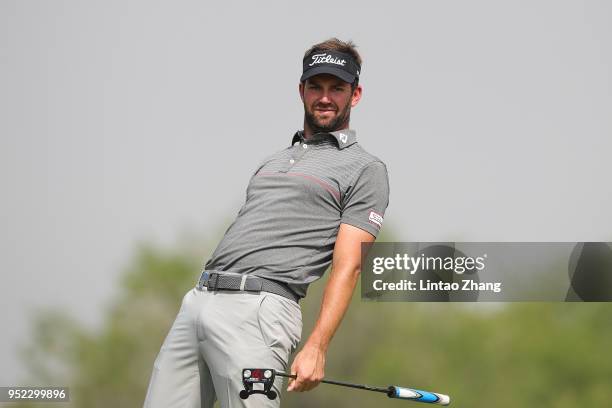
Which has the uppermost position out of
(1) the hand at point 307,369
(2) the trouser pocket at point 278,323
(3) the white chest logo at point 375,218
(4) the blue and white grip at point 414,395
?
(3) the white chest logo at point 375,218

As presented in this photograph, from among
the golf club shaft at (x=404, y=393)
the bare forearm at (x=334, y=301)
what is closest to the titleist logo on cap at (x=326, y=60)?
the bare forearm at (x=334, y=301)

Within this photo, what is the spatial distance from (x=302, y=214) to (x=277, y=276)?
0.98 feet

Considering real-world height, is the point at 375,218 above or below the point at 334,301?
above

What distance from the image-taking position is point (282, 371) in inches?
169

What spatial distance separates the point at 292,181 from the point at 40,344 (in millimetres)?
26091

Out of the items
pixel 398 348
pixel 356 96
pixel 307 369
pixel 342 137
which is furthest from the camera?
pixel 398 348

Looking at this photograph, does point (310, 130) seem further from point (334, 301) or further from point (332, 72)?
point (334, 301)

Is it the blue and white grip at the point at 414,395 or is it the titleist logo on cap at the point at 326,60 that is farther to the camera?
the titleist logo on cap at the point at 326,60

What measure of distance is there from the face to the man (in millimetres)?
58

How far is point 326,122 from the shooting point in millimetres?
4703

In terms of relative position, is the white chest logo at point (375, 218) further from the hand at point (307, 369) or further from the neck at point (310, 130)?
the hand at point (307, 369)

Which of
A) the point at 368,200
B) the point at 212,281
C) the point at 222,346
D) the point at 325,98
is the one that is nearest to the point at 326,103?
the point at 325,98

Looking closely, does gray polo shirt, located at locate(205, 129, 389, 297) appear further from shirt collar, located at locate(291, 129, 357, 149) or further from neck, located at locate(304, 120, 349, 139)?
neck, located at locate(304, 120, 349, 139)

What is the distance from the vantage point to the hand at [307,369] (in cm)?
408
